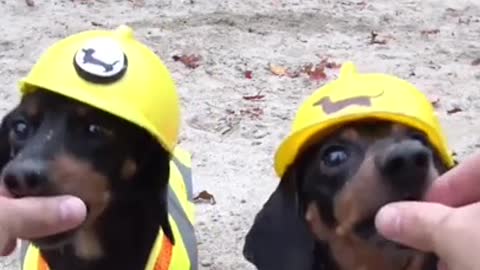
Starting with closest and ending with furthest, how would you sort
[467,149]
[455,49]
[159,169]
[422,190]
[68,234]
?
[422,190] → [68,234] → [159,169] → [467,149] → [455,49]

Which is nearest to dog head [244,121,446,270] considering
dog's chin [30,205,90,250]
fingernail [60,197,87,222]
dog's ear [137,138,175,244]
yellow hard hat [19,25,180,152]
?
dog's ear [137,138,175,244]

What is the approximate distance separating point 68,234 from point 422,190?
2.62 ft

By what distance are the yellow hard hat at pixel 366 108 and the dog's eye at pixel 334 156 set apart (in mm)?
49

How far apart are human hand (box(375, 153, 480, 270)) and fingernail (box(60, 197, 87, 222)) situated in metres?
0.47

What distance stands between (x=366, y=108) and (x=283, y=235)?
16.1 inches

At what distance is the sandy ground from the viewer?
164 inches

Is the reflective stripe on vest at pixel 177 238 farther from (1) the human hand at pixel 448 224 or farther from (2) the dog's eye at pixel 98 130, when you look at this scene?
(1) the human hand at pixel 448 224

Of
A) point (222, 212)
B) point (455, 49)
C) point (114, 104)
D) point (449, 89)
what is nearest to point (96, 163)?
point (114, 104)

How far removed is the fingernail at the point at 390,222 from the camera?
1.75m

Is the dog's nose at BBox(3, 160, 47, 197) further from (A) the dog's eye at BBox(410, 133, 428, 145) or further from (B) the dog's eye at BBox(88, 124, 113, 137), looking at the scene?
(A) the dog's eye at BBox(410, 133, 428, 145)

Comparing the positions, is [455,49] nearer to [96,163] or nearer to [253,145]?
[253,145]

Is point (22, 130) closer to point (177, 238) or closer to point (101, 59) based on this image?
point (101, 59)

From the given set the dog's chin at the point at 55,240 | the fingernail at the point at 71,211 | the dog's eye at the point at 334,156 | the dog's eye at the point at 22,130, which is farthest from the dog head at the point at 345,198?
the fingernail at the point at 71,211

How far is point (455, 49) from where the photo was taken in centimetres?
540
